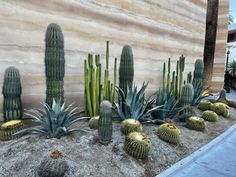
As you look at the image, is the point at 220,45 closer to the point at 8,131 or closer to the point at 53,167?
the point at 8,131

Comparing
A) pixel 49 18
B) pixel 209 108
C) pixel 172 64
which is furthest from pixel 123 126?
pixel 172 64

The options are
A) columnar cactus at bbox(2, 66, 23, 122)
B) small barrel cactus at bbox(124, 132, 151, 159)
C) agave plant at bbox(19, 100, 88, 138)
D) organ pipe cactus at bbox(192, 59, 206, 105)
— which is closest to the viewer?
small barrel cactus at bbox(124, 132, 151, 159)

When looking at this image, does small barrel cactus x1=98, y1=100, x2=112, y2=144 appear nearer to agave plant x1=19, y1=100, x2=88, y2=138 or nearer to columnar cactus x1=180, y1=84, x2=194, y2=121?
agave plant x1=19, y1=100, x2=88, y2=138

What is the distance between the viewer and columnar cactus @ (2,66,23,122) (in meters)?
3.16

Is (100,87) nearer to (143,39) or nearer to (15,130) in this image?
(15,130)

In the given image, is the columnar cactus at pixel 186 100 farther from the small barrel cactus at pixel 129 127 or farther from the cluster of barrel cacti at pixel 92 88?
the cluster of barrel cacti at pixel 92 88

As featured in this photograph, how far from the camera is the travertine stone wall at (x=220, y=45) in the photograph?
8.98 m

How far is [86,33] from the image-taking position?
4.35 m

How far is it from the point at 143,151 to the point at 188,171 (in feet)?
2.23

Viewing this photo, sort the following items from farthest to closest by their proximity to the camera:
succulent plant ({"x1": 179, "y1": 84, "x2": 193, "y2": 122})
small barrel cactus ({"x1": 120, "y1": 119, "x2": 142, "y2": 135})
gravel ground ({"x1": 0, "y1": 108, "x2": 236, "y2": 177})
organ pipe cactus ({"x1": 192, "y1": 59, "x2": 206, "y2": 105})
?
organ pipe cactus ({"x1": 192, "y1": 59, "x2": 206, "y2": 105}), succulent plant ({"x1": 179, "y1": 84, "x2": 193, "y2": 122}), small barrel cactus ({"x1": 120, "y1": 119, "x2": 142, "y2": 135}), gravel ground ({"x1": 0, "y1": 108, "x2": 236, "y2": 177})

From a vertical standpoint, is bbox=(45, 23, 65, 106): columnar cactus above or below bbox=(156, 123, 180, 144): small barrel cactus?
above

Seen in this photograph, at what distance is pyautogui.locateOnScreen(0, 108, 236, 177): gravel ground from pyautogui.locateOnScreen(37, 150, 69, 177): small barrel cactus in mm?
Result: 141

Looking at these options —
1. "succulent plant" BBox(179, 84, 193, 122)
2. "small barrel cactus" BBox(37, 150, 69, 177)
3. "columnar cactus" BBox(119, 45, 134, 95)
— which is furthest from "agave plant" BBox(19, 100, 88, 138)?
"succulent plant" BBox(179, 84, 193, 122)

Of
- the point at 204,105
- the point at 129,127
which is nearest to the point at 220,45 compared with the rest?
the point at 204,105
